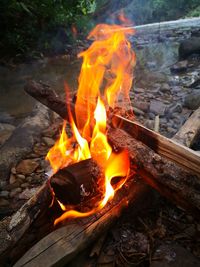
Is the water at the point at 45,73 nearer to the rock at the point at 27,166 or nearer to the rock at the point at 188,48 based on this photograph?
the rock at the point at 188,48

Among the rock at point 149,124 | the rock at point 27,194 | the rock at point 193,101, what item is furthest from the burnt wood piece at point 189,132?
the rock at point 27,194

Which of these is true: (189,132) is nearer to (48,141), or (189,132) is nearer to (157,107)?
(157,107)

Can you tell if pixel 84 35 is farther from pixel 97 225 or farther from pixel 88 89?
pixel 97 225

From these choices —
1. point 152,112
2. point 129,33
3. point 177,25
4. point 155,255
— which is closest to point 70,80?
point 152,112

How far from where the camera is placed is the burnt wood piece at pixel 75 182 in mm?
2746

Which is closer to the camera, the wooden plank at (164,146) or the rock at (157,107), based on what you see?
the wooden plank at (164,146)

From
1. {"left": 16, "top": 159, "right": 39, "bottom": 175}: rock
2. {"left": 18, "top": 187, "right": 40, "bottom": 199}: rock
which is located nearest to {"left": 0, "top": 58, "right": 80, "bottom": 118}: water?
{"left": 16, "top": 159, "right": 39, "bottom": 175}: rock

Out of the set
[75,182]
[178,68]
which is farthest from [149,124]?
[178,68]

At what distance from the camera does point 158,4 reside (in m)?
27.6

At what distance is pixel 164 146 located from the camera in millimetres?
2840

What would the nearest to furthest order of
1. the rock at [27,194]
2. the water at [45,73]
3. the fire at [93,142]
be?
the fire at [93,142]
the rock at [27,194]
the water at [45,73]

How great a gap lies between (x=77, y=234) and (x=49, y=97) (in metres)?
1.99

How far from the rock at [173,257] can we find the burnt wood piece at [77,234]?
1.75 ft

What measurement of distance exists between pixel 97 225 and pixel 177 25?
1956cm
